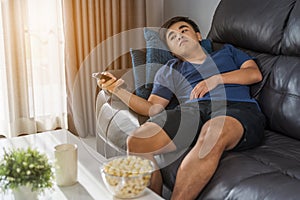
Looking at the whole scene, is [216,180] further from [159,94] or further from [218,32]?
[218,32]

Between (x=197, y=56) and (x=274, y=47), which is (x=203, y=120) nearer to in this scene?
(x=197, y=56)

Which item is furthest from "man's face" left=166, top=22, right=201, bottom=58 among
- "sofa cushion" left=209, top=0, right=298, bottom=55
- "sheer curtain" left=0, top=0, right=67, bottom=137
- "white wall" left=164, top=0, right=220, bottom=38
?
"sheer curtain" left=0, top=0, right=67, bottom=137

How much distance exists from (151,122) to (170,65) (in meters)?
0.46

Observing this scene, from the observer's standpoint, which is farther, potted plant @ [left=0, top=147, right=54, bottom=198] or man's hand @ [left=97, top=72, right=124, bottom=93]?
man's hand @ [left=97, top=72, right=124, bottom=93]

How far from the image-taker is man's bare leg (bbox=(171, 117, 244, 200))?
4.97 feet

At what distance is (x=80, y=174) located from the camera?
149 centimetres

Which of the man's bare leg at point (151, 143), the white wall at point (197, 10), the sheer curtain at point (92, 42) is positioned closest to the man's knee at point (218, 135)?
the man's bare leg at point (151, 143)

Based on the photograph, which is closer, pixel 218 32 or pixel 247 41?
pixel 247 41

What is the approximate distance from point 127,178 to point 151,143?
0.46 metres

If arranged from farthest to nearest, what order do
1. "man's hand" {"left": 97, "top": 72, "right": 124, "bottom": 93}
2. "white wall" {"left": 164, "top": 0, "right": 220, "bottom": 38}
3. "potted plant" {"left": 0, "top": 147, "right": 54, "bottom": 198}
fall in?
"white wall" {"left": 164, "top": 0, "right": 220, "bottom": 38}
"man's hand" {"left": 97, "top": 72, "right": 124, "bottom": 93}
"potted plant" {"left": 0, "top": 147, "right": 54, "bottom": 198}

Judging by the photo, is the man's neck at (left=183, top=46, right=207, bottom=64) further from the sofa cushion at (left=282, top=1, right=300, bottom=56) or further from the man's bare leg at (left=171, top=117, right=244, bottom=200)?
the man's bare leg at (left=171, top=117, right=244, bottom=200)

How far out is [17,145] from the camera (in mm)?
1814

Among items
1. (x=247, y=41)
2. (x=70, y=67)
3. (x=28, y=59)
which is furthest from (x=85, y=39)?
(x=247, y=41)

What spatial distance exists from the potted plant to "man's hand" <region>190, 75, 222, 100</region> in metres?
0.95
